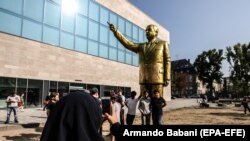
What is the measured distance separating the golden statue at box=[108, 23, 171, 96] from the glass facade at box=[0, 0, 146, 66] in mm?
15320

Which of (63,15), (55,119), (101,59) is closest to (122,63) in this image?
(101,59)

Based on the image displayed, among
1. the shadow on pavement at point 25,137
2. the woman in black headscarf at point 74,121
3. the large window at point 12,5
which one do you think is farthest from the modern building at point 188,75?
the woman in black headscarf at point 74,121

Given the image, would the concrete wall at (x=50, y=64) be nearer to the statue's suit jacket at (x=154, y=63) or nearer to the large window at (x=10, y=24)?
the large window at (x=10, y=24)

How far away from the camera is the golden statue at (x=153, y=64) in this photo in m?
8.54

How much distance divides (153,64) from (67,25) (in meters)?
20.3

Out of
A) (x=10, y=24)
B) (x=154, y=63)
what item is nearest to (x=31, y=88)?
(x=10, y=24)

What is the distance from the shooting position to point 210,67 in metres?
82.4

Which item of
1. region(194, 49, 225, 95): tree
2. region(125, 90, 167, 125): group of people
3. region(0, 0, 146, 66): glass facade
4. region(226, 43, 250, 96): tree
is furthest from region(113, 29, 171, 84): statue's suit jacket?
region(194, 49, 225, 95): tree

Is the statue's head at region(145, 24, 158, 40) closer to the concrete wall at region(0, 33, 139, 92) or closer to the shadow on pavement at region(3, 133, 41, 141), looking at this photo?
the shadow on pavement at region(3, 133, 41, 141)

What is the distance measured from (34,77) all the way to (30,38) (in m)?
3.00

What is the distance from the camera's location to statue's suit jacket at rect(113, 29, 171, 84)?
28.0 ft

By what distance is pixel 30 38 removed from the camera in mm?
23469

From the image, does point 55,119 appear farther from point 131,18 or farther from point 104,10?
point 131,18

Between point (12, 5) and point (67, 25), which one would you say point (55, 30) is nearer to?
point (67, 25)
